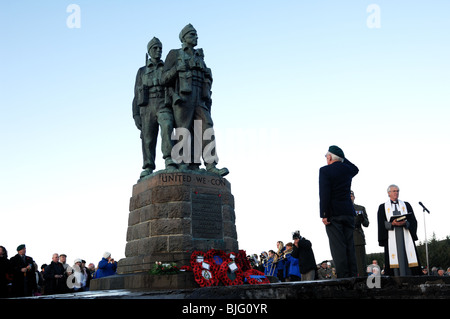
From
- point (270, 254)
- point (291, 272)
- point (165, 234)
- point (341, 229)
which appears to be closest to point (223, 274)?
point (165, 234)

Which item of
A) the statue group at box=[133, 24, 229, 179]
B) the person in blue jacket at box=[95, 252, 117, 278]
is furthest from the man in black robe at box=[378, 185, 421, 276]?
the person in blue jacket at box=[95, 252, 117, 278]

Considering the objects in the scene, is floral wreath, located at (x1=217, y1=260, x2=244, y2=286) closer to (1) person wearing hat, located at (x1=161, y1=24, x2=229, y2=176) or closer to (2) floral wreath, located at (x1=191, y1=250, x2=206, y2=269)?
(2) floral wreath, located at (x1=191, y1=250, x2=206, y2=269)

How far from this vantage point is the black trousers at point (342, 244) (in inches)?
247

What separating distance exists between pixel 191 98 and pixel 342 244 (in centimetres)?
615

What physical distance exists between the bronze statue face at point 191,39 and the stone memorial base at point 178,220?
10.2ft

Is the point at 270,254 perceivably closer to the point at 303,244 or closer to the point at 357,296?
the point at 303,244

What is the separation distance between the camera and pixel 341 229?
640cm

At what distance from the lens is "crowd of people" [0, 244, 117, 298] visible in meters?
10.8

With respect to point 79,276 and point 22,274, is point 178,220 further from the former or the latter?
point 79,276

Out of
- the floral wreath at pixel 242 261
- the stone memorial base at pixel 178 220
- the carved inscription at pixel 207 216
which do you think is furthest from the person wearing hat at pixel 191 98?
the floral wreath at pixel 242 261

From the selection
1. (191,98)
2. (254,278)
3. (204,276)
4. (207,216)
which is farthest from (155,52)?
(254,278)

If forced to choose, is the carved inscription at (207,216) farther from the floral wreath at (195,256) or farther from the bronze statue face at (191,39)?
the bronze statue face at (191,39)
